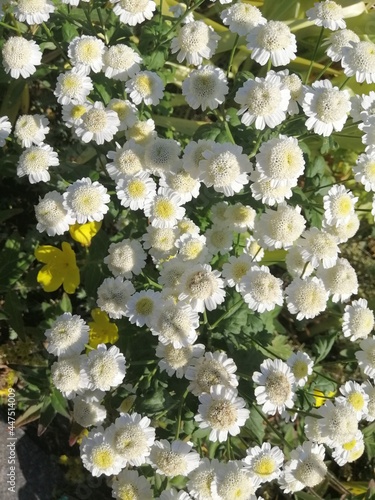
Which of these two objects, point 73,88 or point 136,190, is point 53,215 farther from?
point 73,88

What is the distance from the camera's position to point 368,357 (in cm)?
190

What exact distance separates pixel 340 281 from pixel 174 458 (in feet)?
2.52

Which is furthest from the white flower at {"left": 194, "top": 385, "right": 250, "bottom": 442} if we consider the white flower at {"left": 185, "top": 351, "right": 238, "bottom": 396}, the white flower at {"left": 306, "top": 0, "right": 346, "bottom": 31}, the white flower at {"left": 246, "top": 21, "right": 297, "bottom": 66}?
the white flower at {"left": 306, "top": 0, "right": 346, "bottom": 31}

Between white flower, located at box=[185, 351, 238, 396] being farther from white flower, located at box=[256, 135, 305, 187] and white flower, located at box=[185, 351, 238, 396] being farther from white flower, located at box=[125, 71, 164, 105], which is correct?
white flower, located at box=[125, 71, 164, 105]

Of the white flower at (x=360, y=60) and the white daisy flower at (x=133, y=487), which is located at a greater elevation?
the white flower at (x=360, y=60)

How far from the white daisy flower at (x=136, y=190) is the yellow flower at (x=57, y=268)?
42 cm

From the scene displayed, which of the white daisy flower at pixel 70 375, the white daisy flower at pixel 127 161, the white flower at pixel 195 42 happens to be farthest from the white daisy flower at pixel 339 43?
the white daisy flower at pixel 70 375

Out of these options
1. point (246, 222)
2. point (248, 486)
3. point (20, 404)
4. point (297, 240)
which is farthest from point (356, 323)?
point (20, 404)

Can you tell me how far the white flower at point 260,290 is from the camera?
180cm

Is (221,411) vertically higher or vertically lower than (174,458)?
higher

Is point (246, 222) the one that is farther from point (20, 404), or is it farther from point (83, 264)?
point (20, 404)

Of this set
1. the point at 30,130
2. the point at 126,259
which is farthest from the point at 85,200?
the point at 30,130

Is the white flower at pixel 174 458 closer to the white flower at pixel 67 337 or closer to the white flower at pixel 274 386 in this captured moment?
the white flower at pixel 274 386

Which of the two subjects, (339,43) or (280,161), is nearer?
(280,161)
